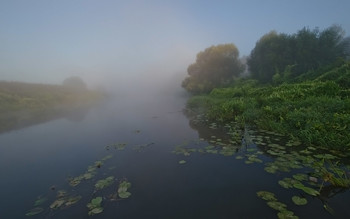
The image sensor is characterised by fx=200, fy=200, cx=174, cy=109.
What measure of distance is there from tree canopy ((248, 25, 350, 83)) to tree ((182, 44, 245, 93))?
5.32 m

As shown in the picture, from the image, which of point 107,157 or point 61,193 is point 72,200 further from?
point 107,157

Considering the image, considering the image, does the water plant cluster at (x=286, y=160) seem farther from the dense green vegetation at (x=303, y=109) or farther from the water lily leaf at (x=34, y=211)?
the water lily leaf at (x=34, y=211)

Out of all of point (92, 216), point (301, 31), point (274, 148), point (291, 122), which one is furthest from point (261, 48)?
point (92, 216)

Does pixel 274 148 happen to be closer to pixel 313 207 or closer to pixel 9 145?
pixel 313 207

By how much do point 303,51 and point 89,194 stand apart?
32485 millimetres

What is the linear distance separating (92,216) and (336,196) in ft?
16.3

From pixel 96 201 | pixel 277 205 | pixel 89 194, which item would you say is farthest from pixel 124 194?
pixel 277 205

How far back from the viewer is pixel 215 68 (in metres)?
35.2

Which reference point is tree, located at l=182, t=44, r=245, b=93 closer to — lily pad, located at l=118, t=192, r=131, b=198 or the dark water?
the dark water

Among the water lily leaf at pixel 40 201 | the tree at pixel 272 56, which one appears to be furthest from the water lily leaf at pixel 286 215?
the tree at pixel 272 56

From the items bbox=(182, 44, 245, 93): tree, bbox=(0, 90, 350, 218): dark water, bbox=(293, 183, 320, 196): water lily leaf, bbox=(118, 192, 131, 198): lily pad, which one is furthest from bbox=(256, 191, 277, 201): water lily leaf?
bbox=(182, 44, 245, 93): tree

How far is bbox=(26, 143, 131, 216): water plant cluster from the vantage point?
435cm

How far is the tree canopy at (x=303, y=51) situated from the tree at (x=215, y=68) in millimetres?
5319

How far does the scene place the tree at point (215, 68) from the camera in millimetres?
34875
